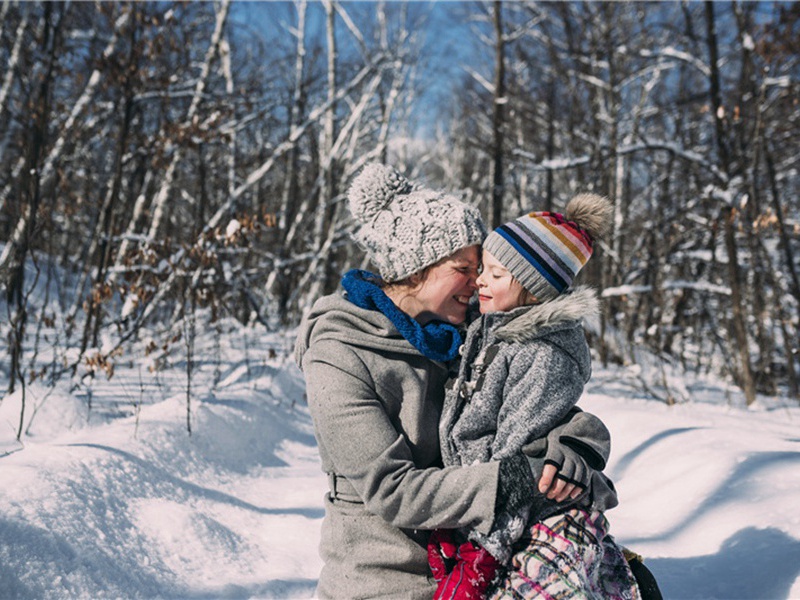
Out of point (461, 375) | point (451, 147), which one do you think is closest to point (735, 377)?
point (461, 375)

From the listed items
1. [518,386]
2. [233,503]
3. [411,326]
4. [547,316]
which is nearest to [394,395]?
[411,326]

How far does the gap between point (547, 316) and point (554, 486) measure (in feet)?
1.33

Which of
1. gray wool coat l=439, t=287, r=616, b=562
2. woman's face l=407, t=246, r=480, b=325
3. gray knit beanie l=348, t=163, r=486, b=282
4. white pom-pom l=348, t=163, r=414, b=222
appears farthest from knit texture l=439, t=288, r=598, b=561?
white pom-pom l=348, t=163, r=414, b=222

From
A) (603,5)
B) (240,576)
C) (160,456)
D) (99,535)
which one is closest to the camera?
(99,535)

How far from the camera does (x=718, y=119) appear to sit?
6426mm

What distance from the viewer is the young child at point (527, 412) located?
4.97ft

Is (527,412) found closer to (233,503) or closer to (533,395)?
(533,395)

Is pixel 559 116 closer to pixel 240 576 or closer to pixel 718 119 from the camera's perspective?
pixel 718 119

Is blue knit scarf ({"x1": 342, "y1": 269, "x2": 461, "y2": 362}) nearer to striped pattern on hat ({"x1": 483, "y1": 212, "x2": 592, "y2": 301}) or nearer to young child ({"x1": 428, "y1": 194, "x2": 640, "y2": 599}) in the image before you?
young child ({"x1": 428, "y1": 194, "x2": 640, "y2": 599})

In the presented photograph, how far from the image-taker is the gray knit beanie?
1783mm

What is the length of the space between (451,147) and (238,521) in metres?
22.0

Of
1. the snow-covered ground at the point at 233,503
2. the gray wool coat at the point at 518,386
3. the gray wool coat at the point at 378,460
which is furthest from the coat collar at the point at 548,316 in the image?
the snow-covered ground at the point at 233,503

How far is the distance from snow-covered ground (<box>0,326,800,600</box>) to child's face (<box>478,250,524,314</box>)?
4.27ft

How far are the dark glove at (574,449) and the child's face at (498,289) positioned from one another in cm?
35
